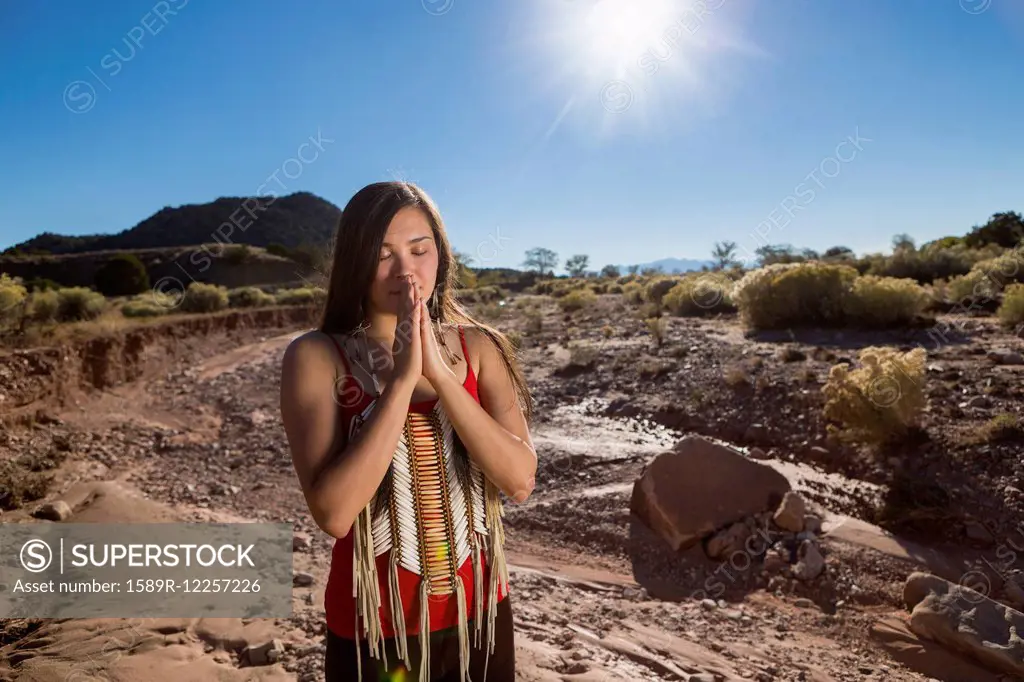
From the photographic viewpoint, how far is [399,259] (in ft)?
4.89

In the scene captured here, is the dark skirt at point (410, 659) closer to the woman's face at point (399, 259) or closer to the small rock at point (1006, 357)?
the woman's face at point (399, 259)

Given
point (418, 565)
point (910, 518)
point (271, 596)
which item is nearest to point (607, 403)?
point (910, 518)

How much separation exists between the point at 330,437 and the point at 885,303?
1319cm

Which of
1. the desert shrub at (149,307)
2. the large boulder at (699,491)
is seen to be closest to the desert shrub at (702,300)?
the large boulder at (699,491)

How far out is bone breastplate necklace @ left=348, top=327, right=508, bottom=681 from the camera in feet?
4.56

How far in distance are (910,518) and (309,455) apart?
5979 mm

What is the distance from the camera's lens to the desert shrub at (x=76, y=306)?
14.7 m

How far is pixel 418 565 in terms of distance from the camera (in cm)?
143

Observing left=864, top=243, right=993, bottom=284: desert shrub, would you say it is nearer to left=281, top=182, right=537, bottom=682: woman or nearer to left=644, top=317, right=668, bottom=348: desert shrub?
left=644, top=317, right=668, bottom=348: desert shrub

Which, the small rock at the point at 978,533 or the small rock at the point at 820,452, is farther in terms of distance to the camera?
the small rock at the point at 820,452

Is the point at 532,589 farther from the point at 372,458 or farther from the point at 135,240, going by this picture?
the point at 135,240

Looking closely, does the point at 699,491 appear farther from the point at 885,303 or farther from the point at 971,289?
the point at 971,289

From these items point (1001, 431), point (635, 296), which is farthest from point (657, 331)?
point (635, 296)

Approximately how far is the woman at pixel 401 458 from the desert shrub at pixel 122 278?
36.1 metres
